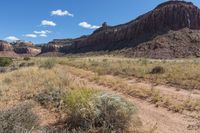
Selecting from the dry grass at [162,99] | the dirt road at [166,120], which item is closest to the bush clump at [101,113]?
the dirt road at [166,120]

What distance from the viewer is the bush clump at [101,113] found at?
21.8 ft

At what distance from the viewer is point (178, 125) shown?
25.2ft

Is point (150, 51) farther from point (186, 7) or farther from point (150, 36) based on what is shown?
point (186, 7)

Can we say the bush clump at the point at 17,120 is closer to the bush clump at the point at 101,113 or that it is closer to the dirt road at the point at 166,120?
the bush clump at the point at 101,113

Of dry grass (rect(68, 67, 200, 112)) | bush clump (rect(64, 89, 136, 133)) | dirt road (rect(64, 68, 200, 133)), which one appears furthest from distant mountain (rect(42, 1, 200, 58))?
bush clump (rect(64, 89, 136, 133))

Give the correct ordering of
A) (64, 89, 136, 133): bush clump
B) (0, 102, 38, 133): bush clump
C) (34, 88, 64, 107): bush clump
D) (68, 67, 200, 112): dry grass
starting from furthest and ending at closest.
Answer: (34, 88, 64, 107): bush clump
(68, 67, 200, 112): dry grass
(64, 89, 136, 133): bush clump
(0, 102, 38, 133): bush clump

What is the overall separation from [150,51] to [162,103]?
6089 cm

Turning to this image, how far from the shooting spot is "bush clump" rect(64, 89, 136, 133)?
6641 mm

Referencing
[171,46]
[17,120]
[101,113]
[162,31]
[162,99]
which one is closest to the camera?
[17,120]

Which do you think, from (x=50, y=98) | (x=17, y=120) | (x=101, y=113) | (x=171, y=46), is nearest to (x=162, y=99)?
(x=50, y=98)

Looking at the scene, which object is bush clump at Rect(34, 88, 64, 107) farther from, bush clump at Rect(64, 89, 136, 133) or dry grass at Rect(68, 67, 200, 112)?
dry grass at Rect(68, 67, 200, 112)

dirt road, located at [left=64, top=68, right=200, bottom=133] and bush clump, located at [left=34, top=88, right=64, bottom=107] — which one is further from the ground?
bush clump, located at [left=34, top=88, right=64, bottom=107]

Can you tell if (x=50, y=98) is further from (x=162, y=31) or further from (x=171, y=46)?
(x=162, y=31)

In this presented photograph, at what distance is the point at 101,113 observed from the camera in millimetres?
6828
